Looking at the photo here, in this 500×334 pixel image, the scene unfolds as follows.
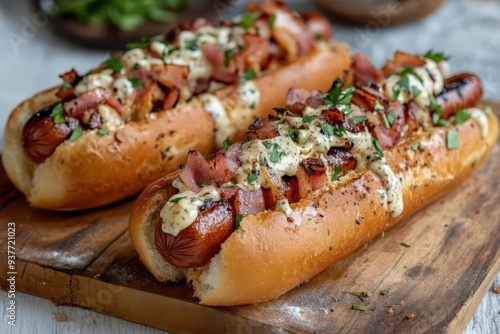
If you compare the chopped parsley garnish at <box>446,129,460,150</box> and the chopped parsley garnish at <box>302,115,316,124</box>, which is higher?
the chopped parsley garnish at <box>302,115,316,124</box>

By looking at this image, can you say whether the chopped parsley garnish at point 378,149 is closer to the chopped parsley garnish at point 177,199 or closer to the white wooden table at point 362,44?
the chopped parsley garnish at point 177,199

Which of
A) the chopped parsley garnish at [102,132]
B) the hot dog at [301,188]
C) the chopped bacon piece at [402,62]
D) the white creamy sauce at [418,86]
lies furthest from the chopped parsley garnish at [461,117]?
the chopped parsley garnish at [102,132]

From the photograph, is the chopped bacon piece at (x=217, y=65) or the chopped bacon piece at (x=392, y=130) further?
the chopped bacon piece at (x=217, y=65)

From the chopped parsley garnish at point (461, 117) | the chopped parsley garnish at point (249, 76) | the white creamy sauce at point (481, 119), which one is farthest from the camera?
the chopped parsley garnish at point (249, 76)

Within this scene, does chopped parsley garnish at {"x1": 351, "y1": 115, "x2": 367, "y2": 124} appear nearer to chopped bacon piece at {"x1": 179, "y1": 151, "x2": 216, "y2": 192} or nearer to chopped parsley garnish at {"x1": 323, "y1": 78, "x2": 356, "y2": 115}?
chopped parsley garnish at {"x1": 323, "y1": 78, "x2": 356, "y2": 115}

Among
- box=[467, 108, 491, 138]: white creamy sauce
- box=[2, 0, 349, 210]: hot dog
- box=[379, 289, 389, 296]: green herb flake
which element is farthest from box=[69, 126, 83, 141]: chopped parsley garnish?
box=[467, 108, 491, 138]: white creamy sauce

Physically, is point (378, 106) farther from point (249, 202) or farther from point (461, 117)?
point (249, 202)

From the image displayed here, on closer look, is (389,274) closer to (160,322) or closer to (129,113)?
(160,322)
